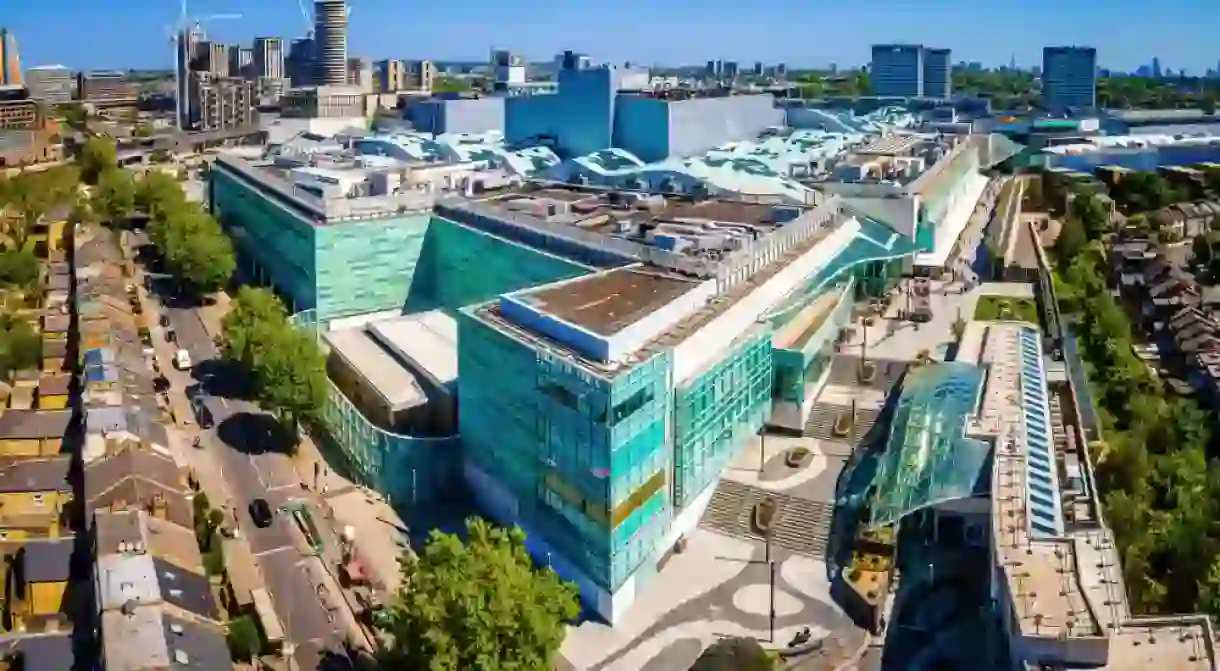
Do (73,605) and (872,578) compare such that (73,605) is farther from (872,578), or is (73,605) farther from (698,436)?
(872,578)

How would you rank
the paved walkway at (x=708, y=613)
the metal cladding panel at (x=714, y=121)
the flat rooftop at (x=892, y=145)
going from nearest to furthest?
1. the paved walkway at (x=708, y=613)
2. the metal cladding panel at (x=714, y=121)
3. the flat rooftop at (x=892, y=145)

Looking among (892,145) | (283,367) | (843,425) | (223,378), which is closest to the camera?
(283,367)

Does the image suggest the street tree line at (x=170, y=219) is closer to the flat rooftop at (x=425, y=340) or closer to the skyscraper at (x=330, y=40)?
the flat rooftop at (x=425, y=340)

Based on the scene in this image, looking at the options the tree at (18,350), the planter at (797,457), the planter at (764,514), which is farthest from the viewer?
the tree at (18,350)

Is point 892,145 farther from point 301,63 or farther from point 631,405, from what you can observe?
point 301,63

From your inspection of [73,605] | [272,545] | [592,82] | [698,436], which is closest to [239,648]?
[73,605]

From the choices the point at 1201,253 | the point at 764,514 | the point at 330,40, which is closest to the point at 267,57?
the point at 330,40

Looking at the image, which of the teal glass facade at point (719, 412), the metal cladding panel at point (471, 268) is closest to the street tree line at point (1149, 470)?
the teal glass facade at point (719, 412)
